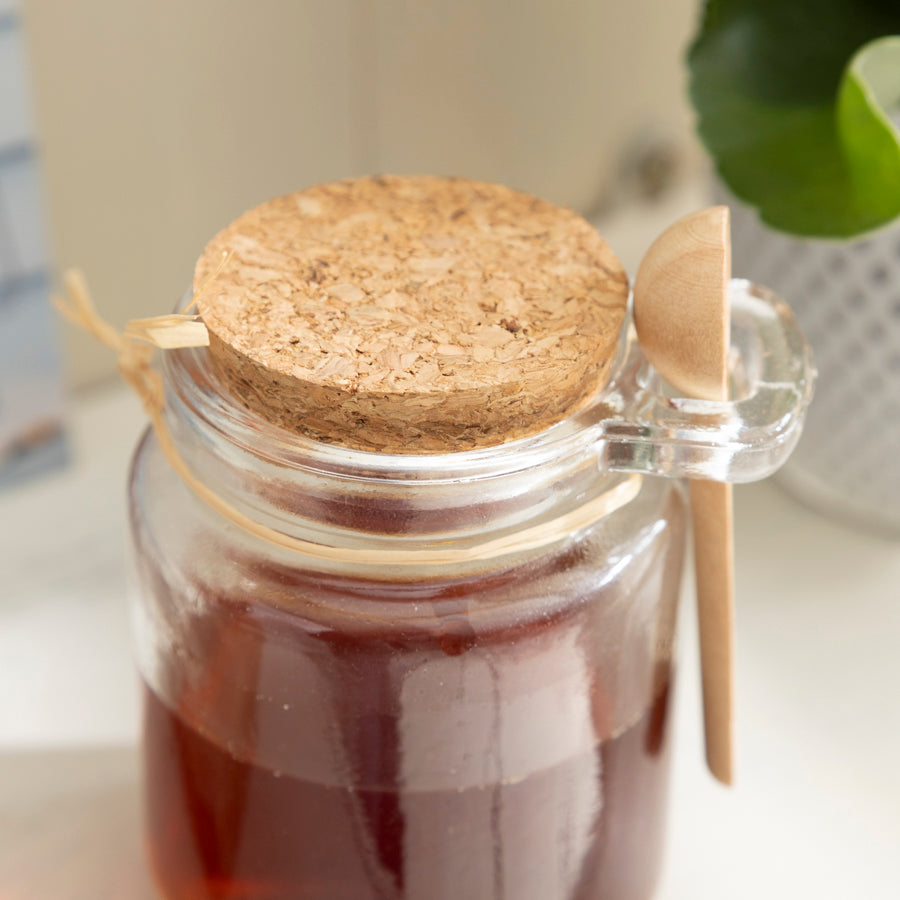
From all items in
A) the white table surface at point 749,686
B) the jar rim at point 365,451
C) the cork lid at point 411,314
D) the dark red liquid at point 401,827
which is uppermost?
the cork lid at point 411,314

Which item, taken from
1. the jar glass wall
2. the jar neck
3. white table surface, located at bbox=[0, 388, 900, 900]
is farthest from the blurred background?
the jar neck

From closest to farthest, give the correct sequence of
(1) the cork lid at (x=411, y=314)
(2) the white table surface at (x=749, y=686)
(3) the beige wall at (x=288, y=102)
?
(1) the cork lid at (x=411, y=314)
(2) the white table surface at (x=749, y=686)
(3) the beige wall at (x=288, y=102)

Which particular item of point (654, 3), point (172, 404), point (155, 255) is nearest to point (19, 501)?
point (155, 255)

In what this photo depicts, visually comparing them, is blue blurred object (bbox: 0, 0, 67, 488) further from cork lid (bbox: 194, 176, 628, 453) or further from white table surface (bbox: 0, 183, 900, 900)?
cork lid (bbox: 194, 176, 628, 453)

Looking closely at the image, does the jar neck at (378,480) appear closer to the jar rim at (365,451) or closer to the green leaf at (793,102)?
the jar rim at (365,451)

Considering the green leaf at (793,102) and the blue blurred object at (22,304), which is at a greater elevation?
the green leaf at (793,102)

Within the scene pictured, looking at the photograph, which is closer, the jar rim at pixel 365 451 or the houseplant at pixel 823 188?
the jar rim at pixel 365 451

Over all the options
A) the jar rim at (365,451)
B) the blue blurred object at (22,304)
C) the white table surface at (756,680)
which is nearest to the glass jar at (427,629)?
the jar rim at (365,451)

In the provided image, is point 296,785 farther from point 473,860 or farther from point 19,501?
point 19,501

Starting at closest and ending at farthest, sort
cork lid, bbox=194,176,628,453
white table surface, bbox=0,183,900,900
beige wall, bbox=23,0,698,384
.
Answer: cork lid, bbox=194,176,628,453 → white table surface, bbox=0,183,900,900 → beige wall, bbox=23,0,698,384
